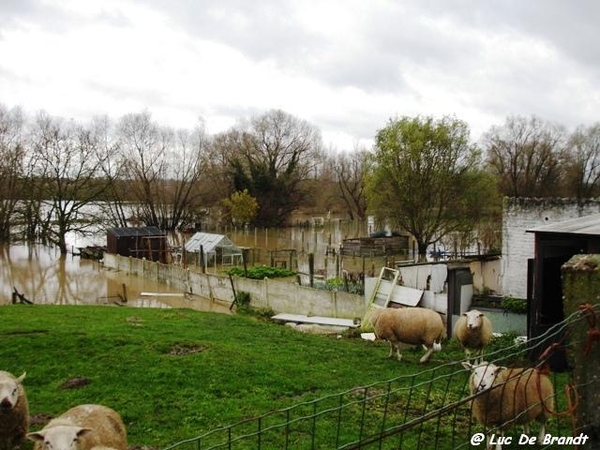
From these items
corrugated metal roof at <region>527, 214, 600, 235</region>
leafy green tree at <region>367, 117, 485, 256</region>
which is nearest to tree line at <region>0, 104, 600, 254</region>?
leafy green tree at <region>367, 117, 485, 256</region>

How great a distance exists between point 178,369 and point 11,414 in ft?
12.4

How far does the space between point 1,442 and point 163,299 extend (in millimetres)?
21188

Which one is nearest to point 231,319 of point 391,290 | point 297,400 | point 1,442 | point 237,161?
point 391,290

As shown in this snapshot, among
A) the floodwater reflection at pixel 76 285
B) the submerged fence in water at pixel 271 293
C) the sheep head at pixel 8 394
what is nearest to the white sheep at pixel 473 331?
the submerged fence in water at pixel 271 293

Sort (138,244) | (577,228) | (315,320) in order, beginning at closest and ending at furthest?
1. (577,228)
2. (315,320)
3. (138,244)

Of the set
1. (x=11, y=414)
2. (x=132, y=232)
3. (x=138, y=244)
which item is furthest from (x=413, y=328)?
(x=132, y=232)

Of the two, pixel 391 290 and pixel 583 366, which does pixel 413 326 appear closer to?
pixel 391 290

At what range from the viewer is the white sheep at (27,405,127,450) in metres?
5.25

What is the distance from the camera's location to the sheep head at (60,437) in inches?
205

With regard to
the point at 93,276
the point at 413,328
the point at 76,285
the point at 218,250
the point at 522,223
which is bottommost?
the point at 76,285

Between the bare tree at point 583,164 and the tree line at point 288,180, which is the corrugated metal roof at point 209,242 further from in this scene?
the bare tree at point 583,164

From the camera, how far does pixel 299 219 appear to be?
77812 mm

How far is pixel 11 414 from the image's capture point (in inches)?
274

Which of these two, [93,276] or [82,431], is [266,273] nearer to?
[93,276]
